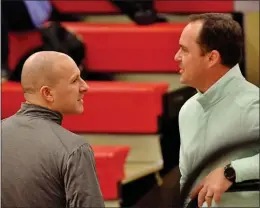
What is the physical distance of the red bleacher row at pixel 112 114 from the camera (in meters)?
2.09

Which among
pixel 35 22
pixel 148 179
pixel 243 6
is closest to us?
pixel 243 6

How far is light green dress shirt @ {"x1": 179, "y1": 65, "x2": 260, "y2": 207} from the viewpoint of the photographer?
1279mm

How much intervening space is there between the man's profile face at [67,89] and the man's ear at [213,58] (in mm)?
249

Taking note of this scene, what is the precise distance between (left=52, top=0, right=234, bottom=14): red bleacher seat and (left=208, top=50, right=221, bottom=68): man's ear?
0.29 metres

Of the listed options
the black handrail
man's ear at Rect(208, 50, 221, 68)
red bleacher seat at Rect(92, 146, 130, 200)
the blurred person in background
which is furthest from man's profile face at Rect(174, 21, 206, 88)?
the blurred person in background

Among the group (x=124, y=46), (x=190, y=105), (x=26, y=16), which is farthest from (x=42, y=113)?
(x=26, y=16)

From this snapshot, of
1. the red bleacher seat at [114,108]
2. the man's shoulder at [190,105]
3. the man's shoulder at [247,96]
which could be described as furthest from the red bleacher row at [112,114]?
the man's shoulder at [247,96]

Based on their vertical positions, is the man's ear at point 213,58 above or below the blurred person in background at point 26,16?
above

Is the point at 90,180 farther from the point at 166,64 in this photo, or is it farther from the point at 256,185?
the point at 166,64

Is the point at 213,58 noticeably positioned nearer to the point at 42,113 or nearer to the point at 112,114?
the point at 42,113

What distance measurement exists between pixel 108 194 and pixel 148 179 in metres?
0.21

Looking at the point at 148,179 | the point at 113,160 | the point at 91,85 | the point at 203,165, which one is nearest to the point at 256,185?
the point at 203,165

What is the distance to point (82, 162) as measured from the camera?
1.30m

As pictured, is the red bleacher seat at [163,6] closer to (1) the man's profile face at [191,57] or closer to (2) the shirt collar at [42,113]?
(1) the man's profile face at [191,57]
